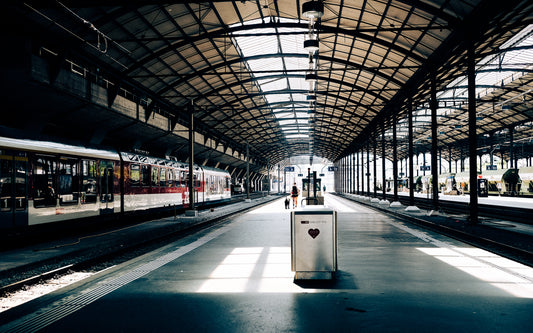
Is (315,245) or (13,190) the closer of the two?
(315,245)

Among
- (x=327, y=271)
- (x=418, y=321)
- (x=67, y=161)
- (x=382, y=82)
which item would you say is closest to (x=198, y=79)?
(x=382, y=82)

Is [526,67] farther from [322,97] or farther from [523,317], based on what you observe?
[523,317]

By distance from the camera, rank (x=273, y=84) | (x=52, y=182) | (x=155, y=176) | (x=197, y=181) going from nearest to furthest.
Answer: (x=52, y=182) < (x=155, y=176) < (x=197, y=181) < (x=273, y=84)

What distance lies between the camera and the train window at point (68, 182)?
1363cm

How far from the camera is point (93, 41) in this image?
21.4m

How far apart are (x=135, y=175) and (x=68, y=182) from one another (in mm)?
5771

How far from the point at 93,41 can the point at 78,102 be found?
3.44 meters

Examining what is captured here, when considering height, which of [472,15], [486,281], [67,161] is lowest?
[486,281]

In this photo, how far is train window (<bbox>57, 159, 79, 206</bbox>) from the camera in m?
13.6

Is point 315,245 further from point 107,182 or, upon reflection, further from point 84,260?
point 107,182

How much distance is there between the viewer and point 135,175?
19891 mm

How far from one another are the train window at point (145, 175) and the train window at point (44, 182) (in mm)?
7491

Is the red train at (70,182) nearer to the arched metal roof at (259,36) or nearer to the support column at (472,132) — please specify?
A: the arched metal roof at (259,36)

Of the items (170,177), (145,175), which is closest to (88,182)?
(145,175)
